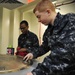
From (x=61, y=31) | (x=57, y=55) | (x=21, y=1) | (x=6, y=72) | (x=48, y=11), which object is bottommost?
(x=6, y=72)

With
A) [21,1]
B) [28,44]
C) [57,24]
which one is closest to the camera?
[57,24]

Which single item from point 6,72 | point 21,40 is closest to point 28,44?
point 21,40

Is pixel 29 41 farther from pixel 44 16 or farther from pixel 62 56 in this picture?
pixel 62 56

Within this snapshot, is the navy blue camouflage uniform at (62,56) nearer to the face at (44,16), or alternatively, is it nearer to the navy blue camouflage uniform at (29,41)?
the face at (44,16)

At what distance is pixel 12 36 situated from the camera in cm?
371

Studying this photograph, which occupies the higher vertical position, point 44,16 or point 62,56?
point 44,16

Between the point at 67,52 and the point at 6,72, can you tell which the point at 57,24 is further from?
the point at 6,72

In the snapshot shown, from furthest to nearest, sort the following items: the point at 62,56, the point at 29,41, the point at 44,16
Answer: the point at 29,41 < the point at 44,16 < the point at 62,56

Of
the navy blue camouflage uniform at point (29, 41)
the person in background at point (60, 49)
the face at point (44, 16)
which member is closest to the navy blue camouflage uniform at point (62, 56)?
the person in background at point (60, 49)

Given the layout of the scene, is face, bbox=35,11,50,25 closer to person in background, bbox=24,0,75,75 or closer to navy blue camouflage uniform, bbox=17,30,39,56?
person in background, bbox=24,0,75,75

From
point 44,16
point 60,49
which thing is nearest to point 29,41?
point 44,16

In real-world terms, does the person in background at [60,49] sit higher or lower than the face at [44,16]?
lower

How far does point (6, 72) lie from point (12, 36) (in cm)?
288

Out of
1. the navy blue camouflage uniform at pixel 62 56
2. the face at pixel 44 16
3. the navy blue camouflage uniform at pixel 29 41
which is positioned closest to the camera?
the navy blue camouflage uniform at pixel 62 56
